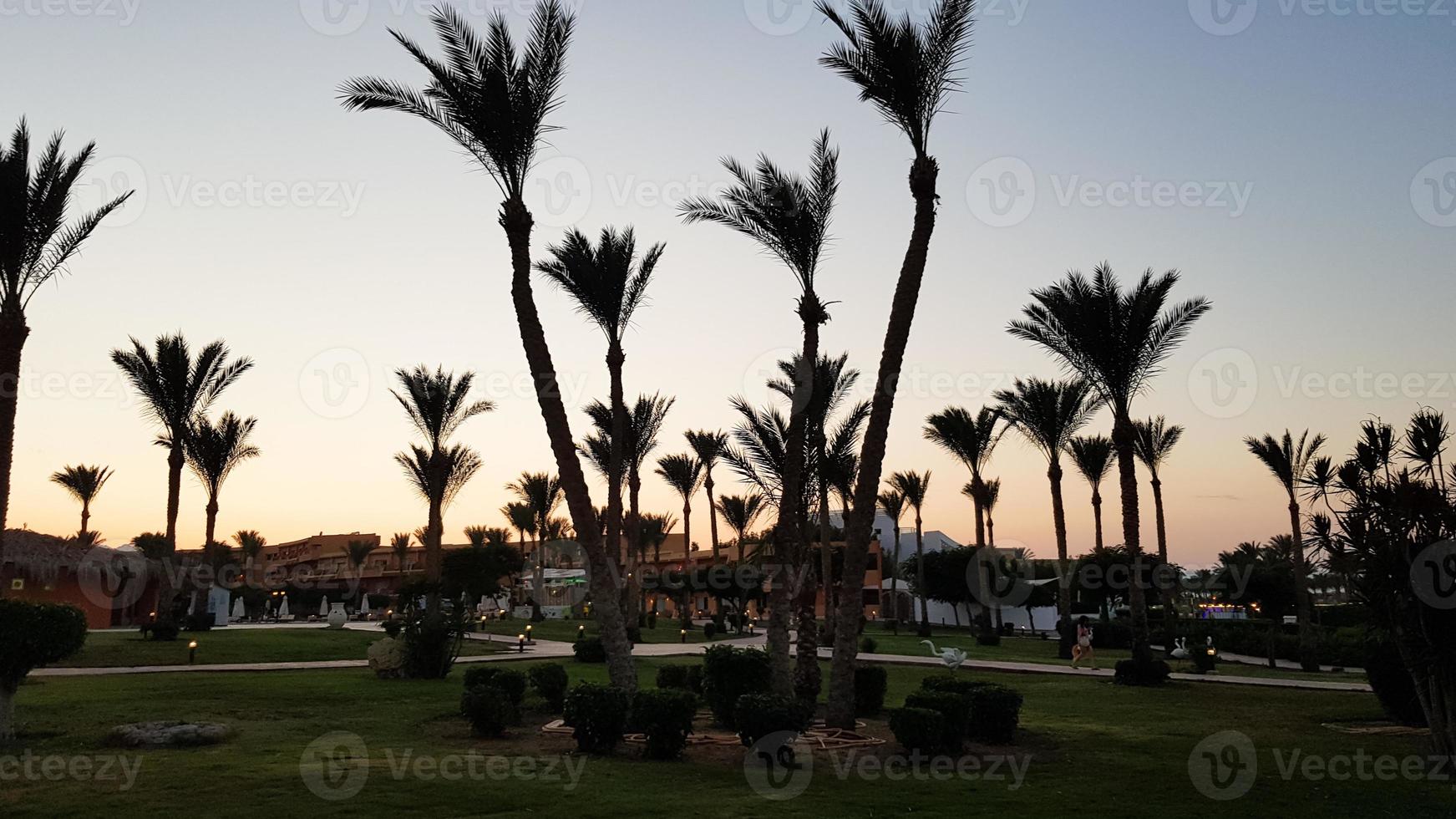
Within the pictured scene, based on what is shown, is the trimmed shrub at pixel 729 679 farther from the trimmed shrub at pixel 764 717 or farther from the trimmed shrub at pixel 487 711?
the trimmed shrub at pixel 487 711

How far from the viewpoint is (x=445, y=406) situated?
121ft

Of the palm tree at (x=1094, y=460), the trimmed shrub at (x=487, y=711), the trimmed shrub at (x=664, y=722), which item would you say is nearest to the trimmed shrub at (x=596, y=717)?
the trimmed shrub at (x=664, y=722)

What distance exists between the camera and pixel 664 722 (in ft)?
40.6

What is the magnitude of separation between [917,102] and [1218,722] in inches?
452

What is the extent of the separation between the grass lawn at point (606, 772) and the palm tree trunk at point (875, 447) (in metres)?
1.32

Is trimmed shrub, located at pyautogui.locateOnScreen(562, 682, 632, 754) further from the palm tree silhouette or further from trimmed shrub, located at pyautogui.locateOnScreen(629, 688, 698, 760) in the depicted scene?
the palm tree silhouette

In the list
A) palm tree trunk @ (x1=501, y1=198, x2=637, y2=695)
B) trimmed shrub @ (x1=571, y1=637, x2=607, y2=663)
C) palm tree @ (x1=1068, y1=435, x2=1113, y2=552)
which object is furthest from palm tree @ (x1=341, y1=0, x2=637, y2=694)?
palm tree @ (x1=1068, y1=435, x2=1113, y2=552)

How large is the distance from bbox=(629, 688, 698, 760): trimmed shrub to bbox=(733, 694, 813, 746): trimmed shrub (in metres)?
0.69

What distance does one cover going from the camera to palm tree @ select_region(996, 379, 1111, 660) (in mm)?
35625

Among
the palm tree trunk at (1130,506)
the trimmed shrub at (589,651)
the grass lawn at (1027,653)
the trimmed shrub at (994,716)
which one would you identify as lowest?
the grass lawn at (1027,653)

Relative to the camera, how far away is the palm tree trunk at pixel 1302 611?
97.7 feet

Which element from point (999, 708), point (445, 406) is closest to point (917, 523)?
point (445, 406)

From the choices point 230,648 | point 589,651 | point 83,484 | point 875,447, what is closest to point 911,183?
point 875,447

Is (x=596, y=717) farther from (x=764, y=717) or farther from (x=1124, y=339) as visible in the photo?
(x=1124, y=339)
